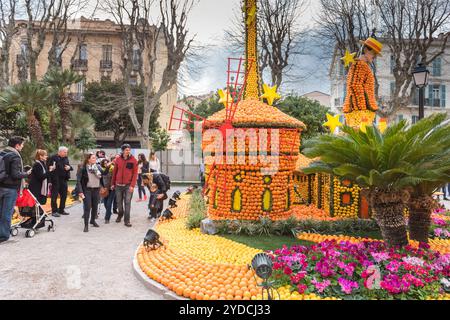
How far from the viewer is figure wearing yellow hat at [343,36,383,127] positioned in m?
9.87

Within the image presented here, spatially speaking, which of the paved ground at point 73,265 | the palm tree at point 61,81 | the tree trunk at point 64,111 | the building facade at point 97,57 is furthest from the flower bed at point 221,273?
the building facade at point 97,57

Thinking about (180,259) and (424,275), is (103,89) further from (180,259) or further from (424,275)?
(424,275)

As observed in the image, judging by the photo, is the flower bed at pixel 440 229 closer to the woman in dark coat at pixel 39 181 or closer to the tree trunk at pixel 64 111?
the woman in dark coat at pixel 39 181

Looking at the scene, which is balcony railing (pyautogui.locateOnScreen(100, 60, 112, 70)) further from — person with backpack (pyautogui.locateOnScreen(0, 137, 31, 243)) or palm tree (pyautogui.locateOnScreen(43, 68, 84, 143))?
person with backpack (pyautogui.locateOnScreen(0, 137, 31, 243))

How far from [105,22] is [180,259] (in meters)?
35.1

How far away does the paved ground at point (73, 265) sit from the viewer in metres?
4.73

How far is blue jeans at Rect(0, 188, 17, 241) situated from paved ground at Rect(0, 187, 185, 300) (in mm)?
241

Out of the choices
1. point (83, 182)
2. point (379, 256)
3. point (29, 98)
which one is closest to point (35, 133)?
point (29, 98)

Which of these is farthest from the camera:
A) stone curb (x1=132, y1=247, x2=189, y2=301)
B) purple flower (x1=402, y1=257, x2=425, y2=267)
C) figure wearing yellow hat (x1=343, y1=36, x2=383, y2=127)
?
figure wearing yellow hat (x1=343, y1=36, x2=383, y2=127)

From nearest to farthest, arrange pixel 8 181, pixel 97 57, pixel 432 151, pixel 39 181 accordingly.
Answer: pixel 432 151 < pixel 8 181 < pixel 39 181 < pixel 97 57

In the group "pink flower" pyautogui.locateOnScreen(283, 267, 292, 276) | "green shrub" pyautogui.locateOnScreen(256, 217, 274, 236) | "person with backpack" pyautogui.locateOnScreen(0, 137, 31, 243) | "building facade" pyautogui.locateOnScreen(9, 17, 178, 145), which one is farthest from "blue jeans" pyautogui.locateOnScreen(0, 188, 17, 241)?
"building facade" pyautogui.locateOnScreen(9, 17, 178, 145)

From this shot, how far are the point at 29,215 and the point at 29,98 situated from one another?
6.67 m

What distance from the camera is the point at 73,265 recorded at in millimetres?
5863

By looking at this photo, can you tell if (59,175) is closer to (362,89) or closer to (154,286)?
(154,286)
